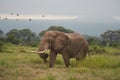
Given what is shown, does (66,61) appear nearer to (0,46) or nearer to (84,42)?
(84,42)

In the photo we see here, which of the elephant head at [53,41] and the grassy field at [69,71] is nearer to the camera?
the grassy field at [69,71]

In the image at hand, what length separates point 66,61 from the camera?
14.7m

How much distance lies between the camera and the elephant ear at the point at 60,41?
14461 mm

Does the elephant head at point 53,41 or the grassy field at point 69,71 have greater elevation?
the elephant head at point 53,41

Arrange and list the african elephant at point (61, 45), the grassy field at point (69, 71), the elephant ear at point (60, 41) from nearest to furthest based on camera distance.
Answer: the grassy field at point (69, 71), the african elephant at point (61, 45), the elephant ear at point (60, 41)

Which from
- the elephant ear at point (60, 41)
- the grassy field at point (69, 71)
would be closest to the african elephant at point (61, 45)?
the elephant ear at point (60, 41)

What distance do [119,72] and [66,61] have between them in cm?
312

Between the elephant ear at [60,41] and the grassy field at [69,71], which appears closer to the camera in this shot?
the grassy field at [69,71]

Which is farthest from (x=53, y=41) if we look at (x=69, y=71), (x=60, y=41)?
(x=69, y=71)

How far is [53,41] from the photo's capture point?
14.4 m

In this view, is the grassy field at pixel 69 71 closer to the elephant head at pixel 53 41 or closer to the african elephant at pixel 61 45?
the african elephant at pixel 61 45

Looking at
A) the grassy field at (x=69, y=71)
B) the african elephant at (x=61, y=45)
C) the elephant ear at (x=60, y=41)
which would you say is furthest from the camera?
the elephant ear at (x=60, y=41)

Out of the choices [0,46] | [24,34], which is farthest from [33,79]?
[24,34]

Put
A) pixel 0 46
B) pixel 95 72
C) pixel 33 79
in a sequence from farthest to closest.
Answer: pixel 0 46 < pixel 95 72 < pixel 33 79
